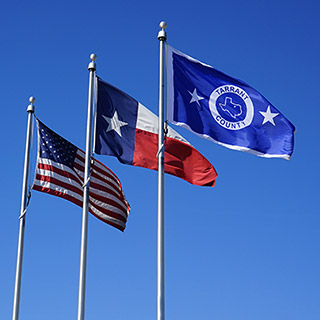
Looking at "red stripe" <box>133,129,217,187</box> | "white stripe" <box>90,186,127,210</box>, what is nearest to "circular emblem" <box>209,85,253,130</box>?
"red stripe" <box>133,129,217,187</box>

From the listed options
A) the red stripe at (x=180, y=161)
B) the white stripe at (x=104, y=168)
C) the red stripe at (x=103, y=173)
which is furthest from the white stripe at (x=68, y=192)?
the red stripe at (x=180, y=161)

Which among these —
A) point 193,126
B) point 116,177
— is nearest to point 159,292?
point 193,126

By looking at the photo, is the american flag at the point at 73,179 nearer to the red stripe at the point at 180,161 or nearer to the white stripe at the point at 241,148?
the red stripe at the point at 180,161

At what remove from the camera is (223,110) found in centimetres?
2130

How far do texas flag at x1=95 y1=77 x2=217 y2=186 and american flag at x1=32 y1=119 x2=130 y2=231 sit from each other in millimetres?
1418

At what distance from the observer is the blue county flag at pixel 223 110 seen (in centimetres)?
2073

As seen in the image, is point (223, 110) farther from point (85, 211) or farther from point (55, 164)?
point (55, 164)

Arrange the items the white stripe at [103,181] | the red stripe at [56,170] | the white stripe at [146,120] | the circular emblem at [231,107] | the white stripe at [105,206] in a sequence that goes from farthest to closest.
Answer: the white stripe at [105,206] → the white stripe at [103,181] → the red stripe at [56,170] → the white stripe at [146,120] → the circular emblem at [231,107]

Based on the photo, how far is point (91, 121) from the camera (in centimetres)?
2270

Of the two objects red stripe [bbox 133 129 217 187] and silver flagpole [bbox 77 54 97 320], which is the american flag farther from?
red stripe [bbox 133 129 217 187]

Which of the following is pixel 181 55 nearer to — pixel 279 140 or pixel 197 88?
pixel 197 88

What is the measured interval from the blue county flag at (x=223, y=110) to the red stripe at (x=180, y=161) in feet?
5.20

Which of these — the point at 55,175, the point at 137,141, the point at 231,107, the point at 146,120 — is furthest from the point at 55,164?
the point at 231,107

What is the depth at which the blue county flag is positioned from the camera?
2073 cm
